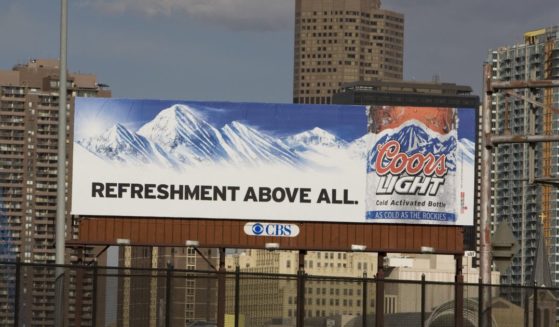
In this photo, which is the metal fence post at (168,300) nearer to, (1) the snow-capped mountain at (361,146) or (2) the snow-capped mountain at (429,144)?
(1) the snow-capped mountain at (361,146)

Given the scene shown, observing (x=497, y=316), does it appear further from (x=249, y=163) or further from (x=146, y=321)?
(x=249, y=163)

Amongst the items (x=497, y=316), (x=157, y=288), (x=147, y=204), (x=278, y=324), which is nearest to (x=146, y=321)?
(x=157, y=288)

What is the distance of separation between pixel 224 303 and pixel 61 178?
20.2 ft

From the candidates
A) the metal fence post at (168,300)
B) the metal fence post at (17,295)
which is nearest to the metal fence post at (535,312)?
the metal fence post at (168,300)

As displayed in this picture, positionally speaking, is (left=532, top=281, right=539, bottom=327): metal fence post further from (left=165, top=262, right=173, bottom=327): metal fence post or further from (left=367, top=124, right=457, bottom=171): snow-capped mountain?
(left=367, top=124, right=457, bottom=171): snow-capped mountain

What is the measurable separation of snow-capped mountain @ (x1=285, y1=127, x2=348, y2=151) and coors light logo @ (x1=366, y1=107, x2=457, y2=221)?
1.50 metres

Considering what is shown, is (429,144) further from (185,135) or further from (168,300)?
(168,300)

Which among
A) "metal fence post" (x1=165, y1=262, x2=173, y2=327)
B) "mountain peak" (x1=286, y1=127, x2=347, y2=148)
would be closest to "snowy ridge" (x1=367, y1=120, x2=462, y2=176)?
"mountain peak" (x1=286, y1=127, x2=347, y2=148)

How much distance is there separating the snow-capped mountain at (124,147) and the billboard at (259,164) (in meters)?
0.04

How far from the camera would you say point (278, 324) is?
1548 inches

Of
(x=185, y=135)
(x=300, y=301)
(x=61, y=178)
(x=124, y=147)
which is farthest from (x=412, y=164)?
(x=61, y=178)

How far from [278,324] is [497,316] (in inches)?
210

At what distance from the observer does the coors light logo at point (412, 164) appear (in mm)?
70188

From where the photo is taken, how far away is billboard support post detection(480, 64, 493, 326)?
135 ft
